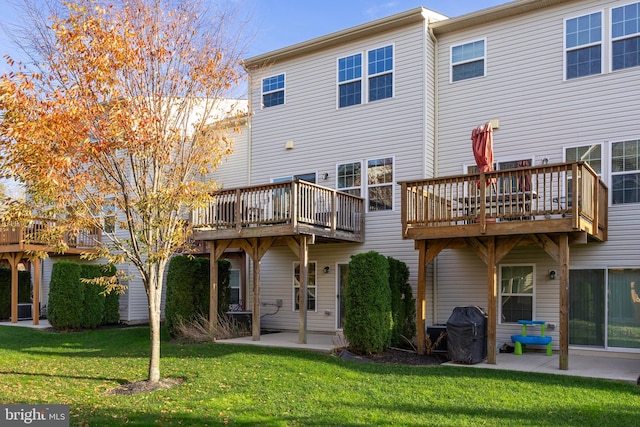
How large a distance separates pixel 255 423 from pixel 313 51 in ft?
36.5

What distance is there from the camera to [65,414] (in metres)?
7.16

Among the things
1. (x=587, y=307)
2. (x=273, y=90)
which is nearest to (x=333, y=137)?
(x=273, y=90)

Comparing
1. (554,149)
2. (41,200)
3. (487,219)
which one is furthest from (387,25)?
(41,200)

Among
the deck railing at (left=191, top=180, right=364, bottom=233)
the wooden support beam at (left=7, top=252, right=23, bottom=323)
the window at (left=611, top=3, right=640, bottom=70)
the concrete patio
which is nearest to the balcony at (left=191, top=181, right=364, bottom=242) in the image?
the deck railing at (left=191, top=180, right=364, bottom=233)

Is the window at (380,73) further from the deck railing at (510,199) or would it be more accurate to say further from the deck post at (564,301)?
the deck post at (564,301)

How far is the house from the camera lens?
11.2 meters

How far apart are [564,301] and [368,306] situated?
3.45 m

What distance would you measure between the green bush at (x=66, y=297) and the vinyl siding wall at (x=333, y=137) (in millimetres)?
5280

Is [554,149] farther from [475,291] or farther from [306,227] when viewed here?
[306,227]

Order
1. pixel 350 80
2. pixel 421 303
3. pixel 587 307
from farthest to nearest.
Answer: pixel 350 80 < pixel 587 307 < pixel 421 303

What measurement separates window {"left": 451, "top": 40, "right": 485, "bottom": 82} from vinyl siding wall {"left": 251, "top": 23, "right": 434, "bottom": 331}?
60 cm

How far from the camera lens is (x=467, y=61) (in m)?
13.9

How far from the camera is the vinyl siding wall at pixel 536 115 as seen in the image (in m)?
11.8

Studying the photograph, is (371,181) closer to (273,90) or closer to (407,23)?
(407,23)
